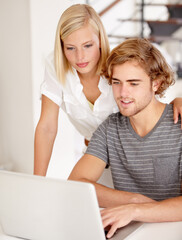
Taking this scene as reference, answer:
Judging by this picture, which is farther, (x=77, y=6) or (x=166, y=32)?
(x=166, y=32)

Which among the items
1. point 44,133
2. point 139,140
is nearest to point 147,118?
point 139,140

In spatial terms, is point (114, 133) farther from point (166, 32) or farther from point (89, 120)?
point (166, 32)

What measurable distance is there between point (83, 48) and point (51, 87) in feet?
1.00

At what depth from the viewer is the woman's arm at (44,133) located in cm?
193

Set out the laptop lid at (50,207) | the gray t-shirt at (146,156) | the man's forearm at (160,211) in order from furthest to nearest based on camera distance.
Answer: the gray t-shirt at (146,156) → the man's forearm at (160,211) → the laptop lid at (50,207)

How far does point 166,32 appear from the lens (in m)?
5.03

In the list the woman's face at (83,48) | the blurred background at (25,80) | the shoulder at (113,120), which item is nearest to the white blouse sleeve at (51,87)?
the woman's face at (83,48)

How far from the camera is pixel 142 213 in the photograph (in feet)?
4.02

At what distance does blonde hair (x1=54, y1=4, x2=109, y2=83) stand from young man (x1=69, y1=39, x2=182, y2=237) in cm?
20

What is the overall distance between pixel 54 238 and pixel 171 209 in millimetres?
415

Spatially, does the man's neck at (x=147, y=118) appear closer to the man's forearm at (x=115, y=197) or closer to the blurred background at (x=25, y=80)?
the man's forearm at (x=115, y=197)

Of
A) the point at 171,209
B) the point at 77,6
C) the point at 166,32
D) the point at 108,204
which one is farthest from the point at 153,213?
the point at 166,32

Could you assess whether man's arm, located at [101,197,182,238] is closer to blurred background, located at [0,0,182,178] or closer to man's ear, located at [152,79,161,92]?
man's ear, located at [152,79,161,92]

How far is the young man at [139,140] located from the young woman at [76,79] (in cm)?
17
